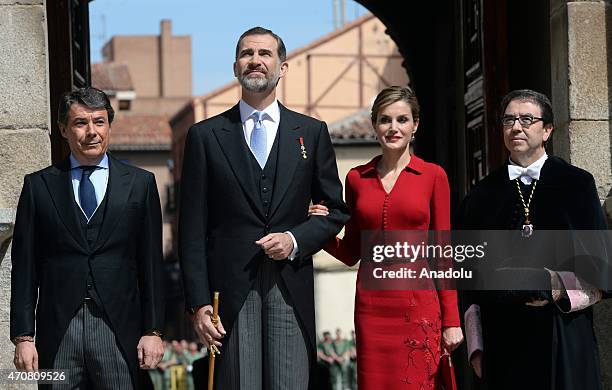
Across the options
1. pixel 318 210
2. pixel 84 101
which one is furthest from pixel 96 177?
pixel 318 210

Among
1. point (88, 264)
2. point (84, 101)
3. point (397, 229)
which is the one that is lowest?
point (88, 264)

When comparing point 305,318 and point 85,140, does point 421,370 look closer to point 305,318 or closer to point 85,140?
point 305,318

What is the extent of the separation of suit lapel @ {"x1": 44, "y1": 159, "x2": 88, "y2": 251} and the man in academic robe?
177 cm

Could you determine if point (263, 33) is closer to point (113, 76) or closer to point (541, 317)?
point (541, 317)

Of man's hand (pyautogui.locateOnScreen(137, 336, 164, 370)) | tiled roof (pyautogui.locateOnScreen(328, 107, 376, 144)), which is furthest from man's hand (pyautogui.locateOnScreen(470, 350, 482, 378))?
tiled roof (pyautogui.locateOnScreen(328, 107, 376, 144))

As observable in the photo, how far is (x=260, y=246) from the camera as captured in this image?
19.1 ft

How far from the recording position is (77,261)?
5.80m

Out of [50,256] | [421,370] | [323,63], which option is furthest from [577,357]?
[323,63]

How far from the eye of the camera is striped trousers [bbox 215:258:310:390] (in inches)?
226

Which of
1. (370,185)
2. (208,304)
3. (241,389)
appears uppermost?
(370,185)

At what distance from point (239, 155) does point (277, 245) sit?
1.55 ft

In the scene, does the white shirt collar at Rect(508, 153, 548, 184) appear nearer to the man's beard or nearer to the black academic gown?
the black academic gown

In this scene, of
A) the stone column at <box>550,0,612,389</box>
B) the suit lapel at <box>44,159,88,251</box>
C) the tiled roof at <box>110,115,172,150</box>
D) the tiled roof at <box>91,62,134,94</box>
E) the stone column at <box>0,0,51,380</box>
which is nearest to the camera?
the suit lapel at <box>44,159,88,251</box>

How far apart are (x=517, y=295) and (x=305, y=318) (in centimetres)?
93
